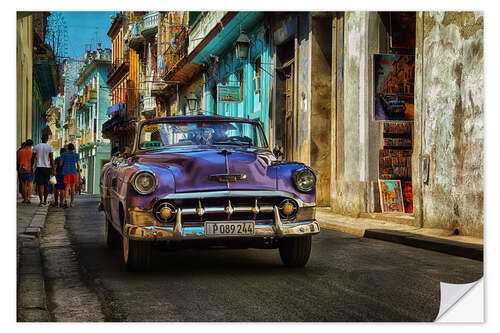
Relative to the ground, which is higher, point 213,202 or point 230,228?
point 213,202

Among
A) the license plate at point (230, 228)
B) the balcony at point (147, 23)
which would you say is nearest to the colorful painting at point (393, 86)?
the balcony at point (147, 23)

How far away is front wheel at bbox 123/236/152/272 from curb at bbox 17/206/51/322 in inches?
24.6

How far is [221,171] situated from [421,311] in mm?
1660

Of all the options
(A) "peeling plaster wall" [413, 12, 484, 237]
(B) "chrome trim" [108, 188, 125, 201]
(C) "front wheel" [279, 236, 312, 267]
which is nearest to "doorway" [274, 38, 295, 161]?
(A) "peeling plaster wall" [413, 12, 484, 237]

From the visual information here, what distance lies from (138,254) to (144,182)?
1.93 feet

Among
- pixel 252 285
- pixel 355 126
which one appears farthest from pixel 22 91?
pixel 355 126

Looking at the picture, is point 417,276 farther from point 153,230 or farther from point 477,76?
point 477,76

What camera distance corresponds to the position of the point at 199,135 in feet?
19.8

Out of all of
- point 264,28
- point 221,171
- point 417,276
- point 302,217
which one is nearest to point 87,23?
point 221,171

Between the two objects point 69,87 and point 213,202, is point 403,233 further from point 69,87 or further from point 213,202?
point 69,87

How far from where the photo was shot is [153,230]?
4918mm

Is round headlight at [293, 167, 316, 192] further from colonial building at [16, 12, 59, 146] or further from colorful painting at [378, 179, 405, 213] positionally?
colorful painting at [378, 179, 405, 213]

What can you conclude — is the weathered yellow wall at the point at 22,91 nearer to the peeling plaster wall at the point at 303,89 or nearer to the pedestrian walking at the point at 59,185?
the pedestrian walking at the point at 59,185
